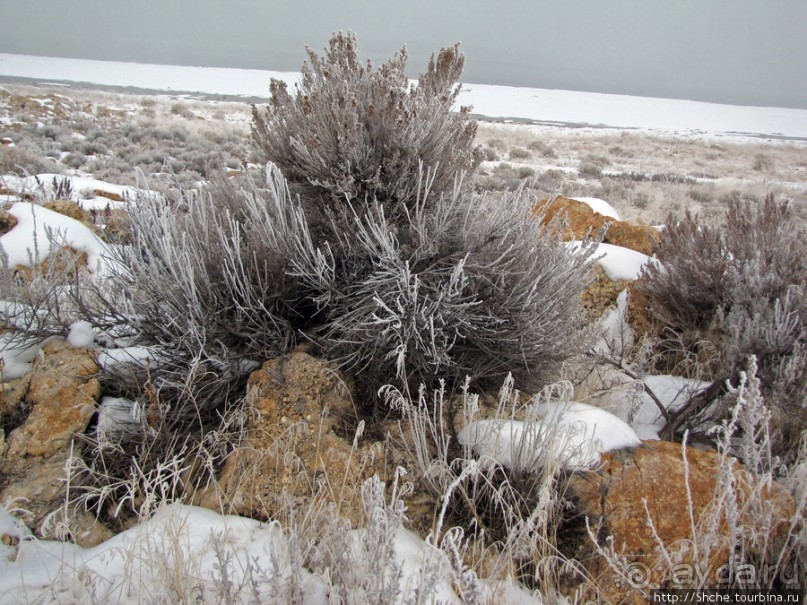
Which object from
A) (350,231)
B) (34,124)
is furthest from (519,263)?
(34,124)

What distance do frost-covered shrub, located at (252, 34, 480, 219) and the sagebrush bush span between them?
6.74 ft

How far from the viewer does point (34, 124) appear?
47.0ft

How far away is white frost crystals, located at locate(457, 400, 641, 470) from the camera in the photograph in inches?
75.1

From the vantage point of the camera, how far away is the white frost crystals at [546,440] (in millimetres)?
1908

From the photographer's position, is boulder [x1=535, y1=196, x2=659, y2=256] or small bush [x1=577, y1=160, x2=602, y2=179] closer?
boulder [x1=535, y1=196, x2=659, y2=256]

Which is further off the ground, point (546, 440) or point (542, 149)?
point (542, 149)

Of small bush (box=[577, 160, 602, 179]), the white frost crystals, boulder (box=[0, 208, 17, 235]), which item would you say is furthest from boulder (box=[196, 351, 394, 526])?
small bush (box=[577, 160, 602, 179])

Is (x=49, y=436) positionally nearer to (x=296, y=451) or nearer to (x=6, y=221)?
(x=296, y=451)

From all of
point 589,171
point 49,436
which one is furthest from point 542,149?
point 49,436

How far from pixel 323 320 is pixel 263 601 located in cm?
145

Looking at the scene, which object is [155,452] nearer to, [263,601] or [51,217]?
[263,601]

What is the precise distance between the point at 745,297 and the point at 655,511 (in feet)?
6.90

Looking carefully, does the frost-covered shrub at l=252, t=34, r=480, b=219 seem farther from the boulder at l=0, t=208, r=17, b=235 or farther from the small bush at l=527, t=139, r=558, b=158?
the small bush at l=527, t=139, r=558, b=158

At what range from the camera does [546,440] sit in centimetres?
194
